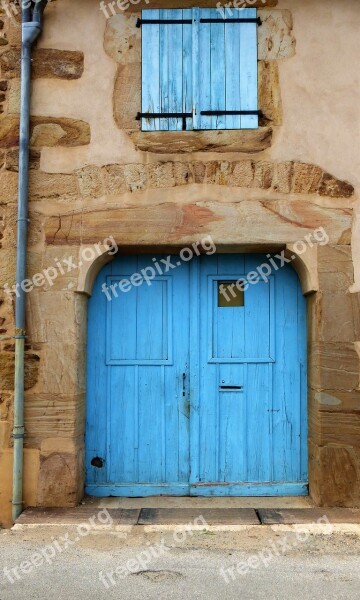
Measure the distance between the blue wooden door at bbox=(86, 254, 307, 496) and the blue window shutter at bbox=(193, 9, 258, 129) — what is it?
45.8 inches

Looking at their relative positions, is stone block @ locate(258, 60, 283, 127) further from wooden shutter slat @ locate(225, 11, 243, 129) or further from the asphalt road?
the asphalt road

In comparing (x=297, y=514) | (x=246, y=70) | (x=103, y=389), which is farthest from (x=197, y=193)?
(x=297, y=514)

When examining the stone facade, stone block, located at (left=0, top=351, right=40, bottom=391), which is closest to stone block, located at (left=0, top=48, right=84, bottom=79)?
the stone facade

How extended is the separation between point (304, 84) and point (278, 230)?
116 cm

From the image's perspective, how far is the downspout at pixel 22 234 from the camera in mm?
4465

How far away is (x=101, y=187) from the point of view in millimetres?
4672

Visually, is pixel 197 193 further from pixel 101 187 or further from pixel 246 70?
pixel 246 70

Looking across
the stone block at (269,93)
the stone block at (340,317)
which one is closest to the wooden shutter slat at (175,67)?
the stone block at (269,93)

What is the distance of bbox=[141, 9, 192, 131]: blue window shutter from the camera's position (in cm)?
471

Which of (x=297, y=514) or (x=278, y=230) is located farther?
(x=278, y=230)

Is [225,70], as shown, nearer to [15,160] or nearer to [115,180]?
[115,180]

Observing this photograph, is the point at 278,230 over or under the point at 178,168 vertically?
under

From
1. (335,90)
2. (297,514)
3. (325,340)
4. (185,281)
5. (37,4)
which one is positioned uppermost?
(37,4)

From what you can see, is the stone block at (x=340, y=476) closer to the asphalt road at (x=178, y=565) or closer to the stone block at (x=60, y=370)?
the asphalt road at (x=178, y=565)
